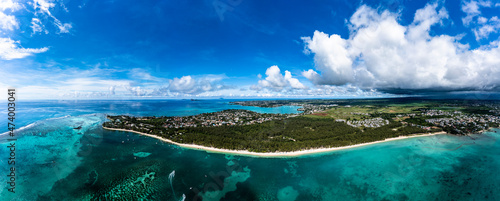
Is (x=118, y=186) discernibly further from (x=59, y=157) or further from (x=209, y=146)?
(x=59, y=157)

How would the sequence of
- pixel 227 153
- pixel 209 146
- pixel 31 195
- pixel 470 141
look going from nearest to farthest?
1. pixel 31 195
2. pixel 227 153
3. pixel 209 146
4. pixel 470 141

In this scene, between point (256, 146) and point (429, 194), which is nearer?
point (429, 194)

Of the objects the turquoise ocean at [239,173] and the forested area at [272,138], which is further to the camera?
the forested area at [272,138]

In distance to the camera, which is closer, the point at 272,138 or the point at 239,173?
the point at 239,173

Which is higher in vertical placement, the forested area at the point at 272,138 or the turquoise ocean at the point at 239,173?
the forested area at the point at 272,138

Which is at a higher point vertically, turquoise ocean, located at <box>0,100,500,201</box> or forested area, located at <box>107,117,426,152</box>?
forested area, located at <box>107,117,426,152</box>

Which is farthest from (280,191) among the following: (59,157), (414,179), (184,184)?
(59,157)

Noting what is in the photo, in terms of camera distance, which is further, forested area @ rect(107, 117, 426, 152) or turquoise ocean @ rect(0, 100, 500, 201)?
forested area @ rect(107, 117, 426, 152)

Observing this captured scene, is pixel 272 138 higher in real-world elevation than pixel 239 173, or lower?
higher
